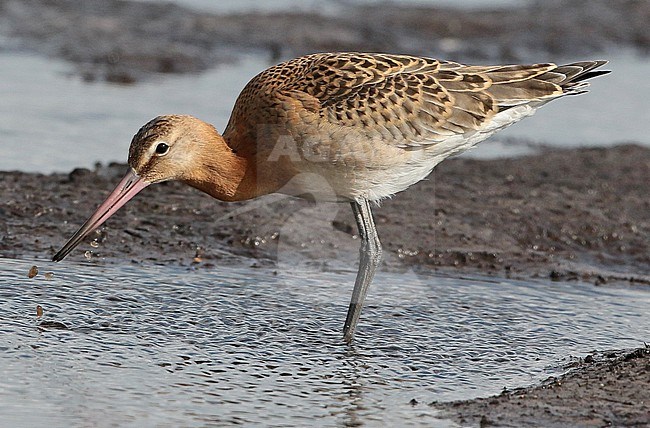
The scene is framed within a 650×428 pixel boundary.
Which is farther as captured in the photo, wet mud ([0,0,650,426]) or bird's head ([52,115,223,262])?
bird's head ([52,115,223,262])

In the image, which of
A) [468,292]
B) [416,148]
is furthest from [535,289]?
[416,148]

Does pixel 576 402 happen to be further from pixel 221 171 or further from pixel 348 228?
pixel 348 228

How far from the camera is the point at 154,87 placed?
13.5m

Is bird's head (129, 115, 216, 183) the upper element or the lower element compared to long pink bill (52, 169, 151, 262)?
upper

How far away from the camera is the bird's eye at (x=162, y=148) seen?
7043 millimetres

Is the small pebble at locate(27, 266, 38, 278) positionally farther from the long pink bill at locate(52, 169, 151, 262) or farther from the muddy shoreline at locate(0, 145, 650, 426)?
the long pink bill at locate(52, 169, 151, 262)

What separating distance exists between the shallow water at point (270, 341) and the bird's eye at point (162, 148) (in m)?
0.96

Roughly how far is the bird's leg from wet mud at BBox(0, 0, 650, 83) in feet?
21.0

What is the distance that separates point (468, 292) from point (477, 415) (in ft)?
7.68

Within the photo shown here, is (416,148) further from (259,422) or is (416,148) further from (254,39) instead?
(254,39)

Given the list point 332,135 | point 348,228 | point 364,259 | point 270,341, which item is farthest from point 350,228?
point 270,341

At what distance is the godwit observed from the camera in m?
7.17

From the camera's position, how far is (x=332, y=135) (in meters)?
7.25

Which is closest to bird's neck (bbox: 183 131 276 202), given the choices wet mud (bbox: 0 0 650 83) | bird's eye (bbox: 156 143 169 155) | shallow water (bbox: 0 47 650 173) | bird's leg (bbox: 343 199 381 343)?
bird's eye (bbox: 156 143 169 155)
